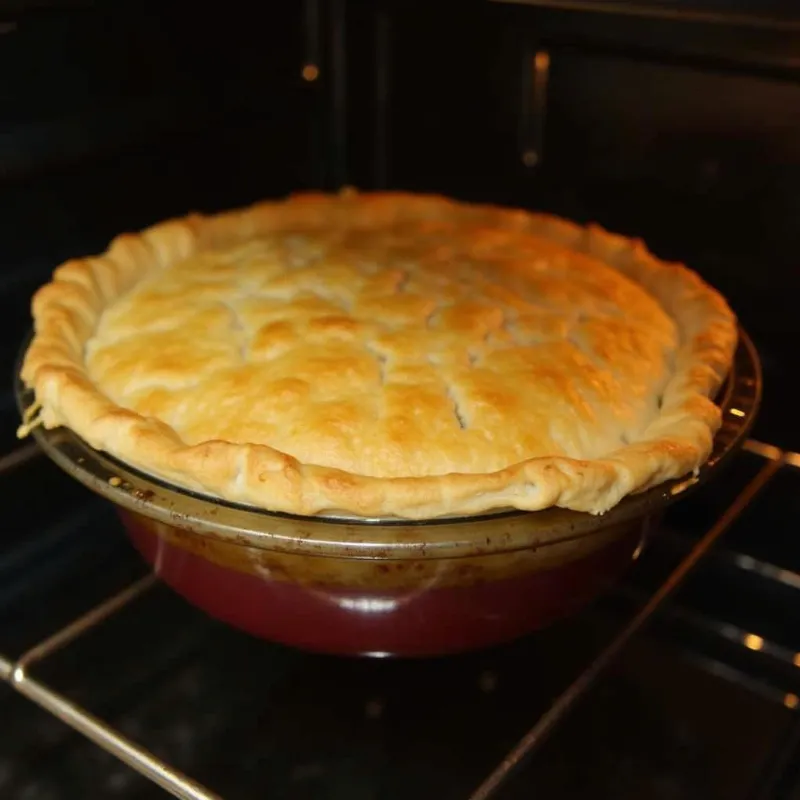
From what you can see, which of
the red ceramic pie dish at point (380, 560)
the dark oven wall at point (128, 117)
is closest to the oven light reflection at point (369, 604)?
the red ceramic pie dish at point (380, 560)

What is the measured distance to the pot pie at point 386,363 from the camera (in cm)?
72

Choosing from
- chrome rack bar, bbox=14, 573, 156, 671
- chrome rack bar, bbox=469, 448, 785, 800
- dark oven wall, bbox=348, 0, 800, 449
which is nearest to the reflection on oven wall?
dark oven wall, bbox=348, 0, 800, 449

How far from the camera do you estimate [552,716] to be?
0.74 m

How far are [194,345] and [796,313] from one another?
67 cm

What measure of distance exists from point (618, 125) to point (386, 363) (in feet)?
1.54

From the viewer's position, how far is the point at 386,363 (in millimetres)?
893

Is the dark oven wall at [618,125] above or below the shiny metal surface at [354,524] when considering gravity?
above

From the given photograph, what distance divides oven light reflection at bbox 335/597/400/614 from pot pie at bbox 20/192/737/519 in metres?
0.11

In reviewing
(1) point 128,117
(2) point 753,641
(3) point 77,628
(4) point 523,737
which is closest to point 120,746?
(3) point 77,628

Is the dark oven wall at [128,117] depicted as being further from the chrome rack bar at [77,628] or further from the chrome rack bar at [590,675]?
the chrome rack bar at [590,675]

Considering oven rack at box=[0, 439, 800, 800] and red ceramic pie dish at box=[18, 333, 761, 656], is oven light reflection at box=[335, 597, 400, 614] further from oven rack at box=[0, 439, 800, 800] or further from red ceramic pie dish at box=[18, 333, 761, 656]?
oven rack at box=[0, 439, 800, 800]

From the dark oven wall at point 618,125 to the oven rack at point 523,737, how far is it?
24 cm

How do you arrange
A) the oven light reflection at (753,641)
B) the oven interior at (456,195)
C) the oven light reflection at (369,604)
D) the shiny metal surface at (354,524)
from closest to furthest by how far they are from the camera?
the shiny metal surface at (354,524) < the oven light reflection at (369,604) < the oven interior at (456,195) < the oven light reflection at (753,641)

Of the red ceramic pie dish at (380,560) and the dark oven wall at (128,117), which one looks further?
the dark oven wall at (128,117)
